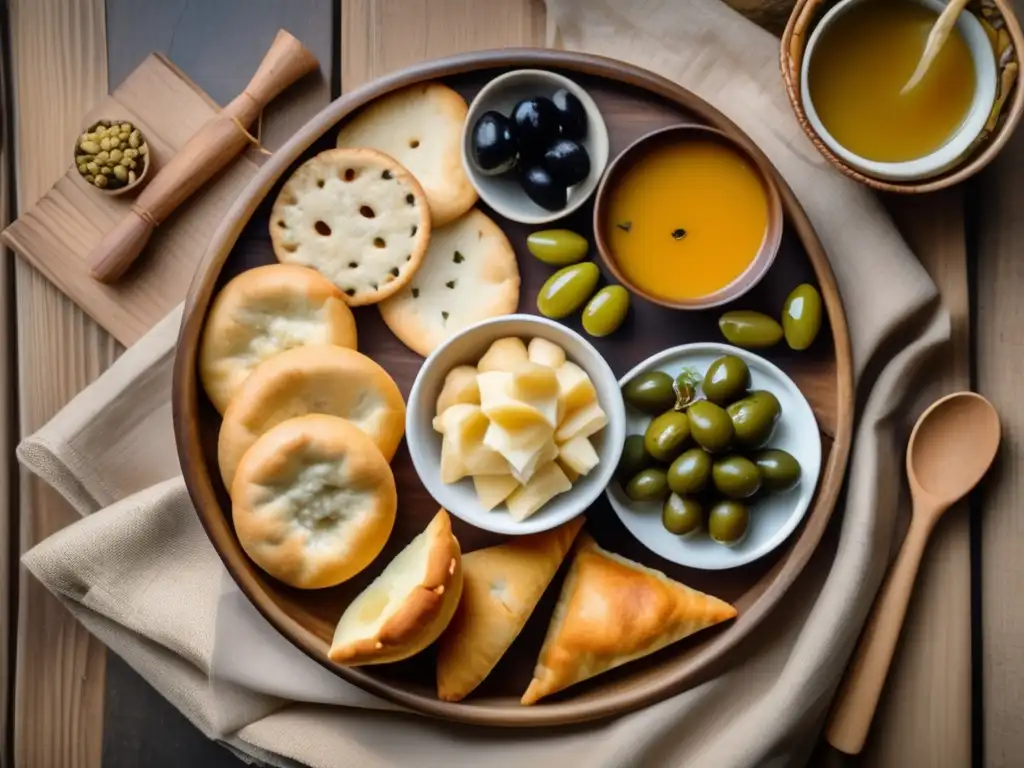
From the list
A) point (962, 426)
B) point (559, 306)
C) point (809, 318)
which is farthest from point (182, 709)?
point (962, 426)

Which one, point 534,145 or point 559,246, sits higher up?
point 534,145

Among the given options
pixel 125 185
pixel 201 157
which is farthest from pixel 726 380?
pixel 125 185

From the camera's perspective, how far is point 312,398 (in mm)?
1511

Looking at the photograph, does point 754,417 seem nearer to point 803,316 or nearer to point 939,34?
point 803,316

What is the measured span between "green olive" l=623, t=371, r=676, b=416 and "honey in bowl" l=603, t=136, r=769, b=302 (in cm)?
12

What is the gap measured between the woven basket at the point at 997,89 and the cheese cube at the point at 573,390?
19.0 inches

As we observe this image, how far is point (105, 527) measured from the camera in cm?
162

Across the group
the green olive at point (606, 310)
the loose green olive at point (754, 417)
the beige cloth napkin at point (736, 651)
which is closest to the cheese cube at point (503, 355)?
the green olive at point (606, 310)

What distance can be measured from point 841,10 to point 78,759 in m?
1.76

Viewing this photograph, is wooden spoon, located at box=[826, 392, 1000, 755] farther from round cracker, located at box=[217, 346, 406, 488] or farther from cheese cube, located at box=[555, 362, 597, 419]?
round cracker, located at box=[217, 346, 406, 488]

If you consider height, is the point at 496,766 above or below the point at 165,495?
below

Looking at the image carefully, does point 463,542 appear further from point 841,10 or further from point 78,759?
point 841,10

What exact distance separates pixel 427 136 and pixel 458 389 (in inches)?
16.3

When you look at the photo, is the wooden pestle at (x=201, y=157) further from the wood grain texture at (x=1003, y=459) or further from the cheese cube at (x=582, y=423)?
the wood grain texture at (x=1003, y=459)
